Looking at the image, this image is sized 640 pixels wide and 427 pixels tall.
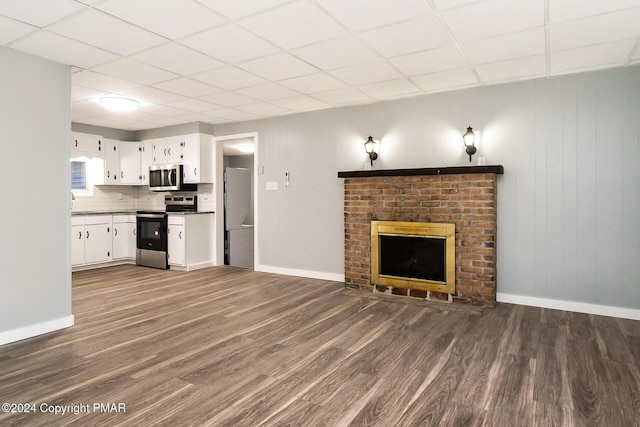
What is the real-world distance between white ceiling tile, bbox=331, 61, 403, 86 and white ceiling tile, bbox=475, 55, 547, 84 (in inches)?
34.7

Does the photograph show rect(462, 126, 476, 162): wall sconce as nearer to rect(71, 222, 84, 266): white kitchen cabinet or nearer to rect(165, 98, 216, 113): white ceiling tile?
rect(165, 98, 216, 113): white ceiling tile

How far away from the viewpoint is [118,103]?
508cm

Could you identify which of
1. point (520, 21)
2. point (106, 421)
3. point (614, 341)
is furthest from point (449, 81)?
point (106, 421)

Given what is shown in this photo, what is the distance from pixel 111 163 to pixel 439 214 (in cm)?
591

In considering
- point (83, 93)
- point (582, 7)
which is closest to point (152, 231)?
point (83, 93)

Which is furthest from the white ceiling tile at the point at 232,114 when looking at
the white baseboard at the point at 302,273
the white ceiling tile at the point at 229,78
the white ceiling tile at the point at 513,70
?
the white ceiling tile at the point at 513,70

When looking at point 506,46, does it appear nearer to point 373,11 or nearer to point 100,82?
point 373,11

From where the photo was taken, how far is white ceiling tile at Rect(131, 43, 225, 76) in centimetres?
342

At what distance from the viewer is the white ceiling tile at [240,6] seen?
2.62 meters

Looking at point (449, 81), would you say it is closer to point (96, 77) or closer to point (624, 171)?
point (624, 171)

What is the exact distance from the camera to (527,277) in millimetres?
4352

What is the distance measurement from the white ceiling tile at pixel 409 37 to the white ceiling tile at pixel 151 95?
2741mm

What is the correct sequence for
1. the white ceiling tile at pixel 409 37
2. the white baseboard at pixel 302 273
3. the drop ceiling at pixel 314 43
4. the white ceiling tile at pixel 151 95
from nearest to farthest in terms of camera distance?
the drop ceiling at pixel 314 43, the white ceiling tile at pixel 409 37, the white ceiling tile at pixel 151 95, the white baseboard at pixel 302 273

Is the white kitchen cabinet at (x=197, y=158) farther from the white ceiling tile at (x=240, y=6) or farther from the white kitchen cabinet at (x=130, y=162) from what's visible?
the white ceiling tile at (x=240, y=6)
